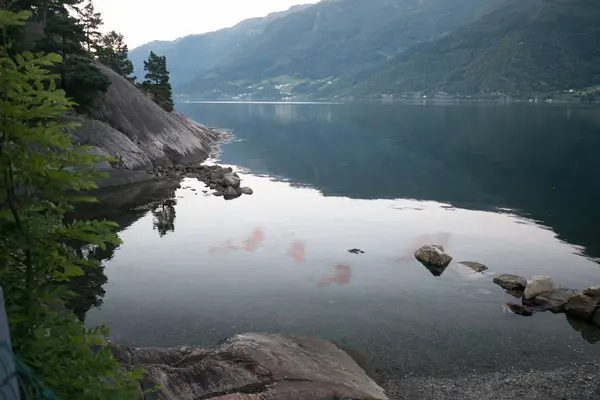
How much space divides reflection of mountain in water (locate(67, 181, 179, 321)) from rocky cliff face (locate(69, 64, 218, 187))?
118 inches

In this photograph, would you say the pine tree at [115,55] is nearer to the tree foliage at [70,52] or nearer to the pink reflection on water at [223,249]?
the tree foliage at [70,52]

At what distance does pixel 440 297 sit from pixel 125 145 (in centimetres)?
4819

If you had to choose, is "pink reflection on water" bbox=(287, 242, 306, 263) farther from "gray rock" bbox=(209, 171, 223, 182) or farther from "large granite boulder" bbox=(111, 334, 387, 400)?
"gray rock" bbox=(209, 171, 223, 182)

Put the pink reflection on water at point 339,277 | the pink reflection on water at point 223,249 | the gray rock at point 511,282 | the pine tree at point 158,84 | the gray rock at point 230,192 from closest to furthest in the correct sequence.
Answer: the gray rock at point 511,282
the pink reflection on water at point 339,277
the pink reflection on water at point 223,249
the gray rock at point 230,192
the pine tree at point 158,84

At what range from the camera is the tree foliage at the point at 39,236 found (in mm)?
5484

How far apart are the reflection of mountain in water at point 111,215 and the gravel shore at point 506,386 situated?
1660 cm

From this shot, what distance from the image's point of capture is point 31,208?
6.44 m

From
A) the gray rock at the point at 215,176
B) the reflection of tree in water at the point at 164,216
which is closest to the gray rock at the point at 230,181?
the gray rock at the point at 215,176

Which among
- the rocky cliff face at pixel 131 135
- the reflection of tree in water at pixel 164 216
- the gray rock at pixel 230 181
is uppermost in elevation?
the rocky cliff face at pixel 131 135

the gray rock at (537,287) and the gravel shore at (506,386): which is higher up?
the gray rock at (537,287)

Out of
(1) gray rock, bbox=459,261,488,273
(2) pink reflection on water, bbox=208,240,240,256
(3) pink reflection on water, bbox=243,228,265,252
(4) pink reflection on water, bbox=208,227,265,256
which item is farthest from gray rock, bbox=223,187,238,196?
(1) gray rock, bbox=459,261,488,273

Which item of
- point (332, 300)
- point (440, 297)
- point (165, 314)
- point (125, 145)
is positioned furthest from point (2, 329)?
point (125, 145)

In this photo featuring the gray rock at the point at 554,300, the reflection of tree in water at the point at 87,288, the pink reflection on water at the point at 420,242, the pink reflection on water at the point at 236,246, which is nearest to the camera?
the reflection of tree in water at the point at 87,288

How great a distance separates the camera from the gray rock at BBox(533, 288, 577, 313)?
25269 mm
